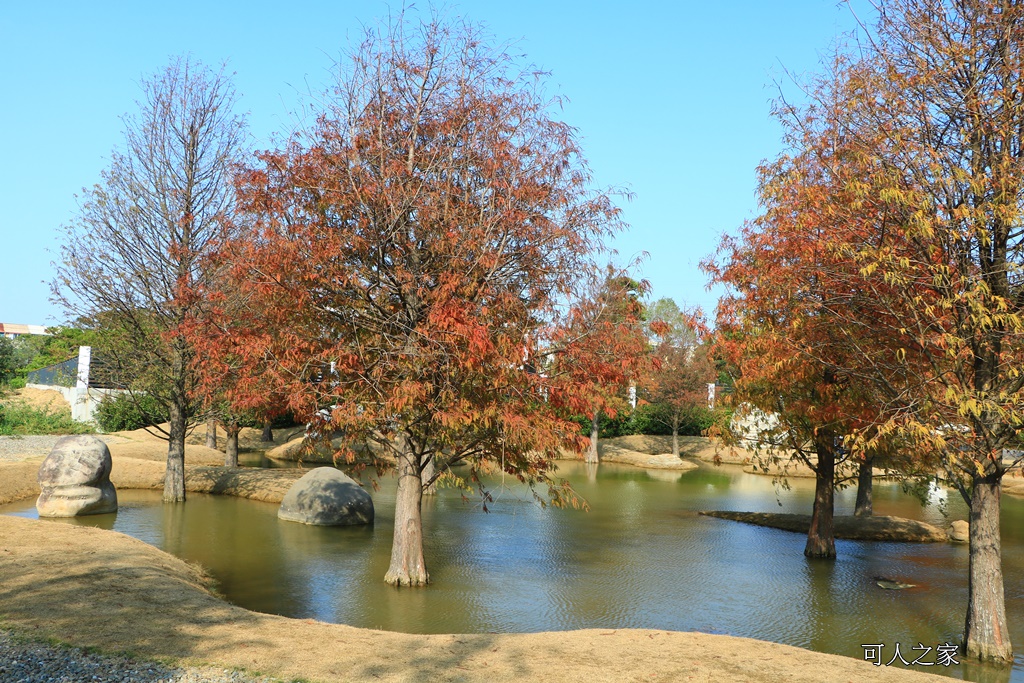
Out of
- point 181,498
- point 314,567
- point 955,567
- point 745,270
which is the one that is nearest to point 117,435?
point 181,498

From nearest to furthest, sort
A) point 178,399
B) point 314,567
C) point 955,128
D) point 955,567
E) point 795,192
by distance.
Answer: point 955,128, point 314,567, point 795,192, point 955,567, point 178,399

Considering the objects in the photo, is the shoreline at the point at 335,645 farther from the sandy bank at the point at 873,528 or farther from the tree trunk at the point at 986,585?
the sandy bank at the point at 873,528

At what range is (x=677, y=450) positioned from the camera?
4322cm

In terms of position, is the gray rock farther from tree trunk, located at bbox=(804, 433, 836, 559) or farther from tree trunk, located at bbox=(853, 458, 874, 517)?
tree trunk, located at bbox=(804, 433, 836, 559)

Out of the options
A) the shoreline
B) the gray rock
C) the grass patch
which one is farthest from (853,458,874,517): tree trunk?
the grass patch

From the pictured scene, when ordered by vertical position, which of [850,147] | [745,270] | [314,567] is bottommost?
[314,567]

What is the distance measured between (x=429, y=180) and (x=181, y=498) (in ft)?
42.3

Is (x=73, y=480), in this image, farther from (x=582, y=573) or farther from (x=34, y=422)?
(x=34, y=422)

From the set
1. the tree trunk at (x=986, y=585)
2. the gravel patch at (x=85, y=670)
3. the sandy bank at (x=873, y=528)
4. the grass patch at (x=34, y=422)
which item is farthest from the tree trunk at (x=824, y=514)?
the grass patch at (x=34, y=422)

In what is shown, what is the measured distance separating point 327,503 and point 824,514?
37.5ft

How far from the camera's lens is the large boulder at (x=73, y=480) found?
18.1 meters

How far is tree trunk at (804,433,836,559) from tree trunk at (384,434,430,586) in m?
9.09

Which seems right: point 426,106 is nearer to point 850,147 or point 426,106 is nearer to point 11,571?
point 850,147

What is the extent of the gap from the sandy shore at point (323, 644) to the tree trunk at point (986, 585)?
2.92 meters
